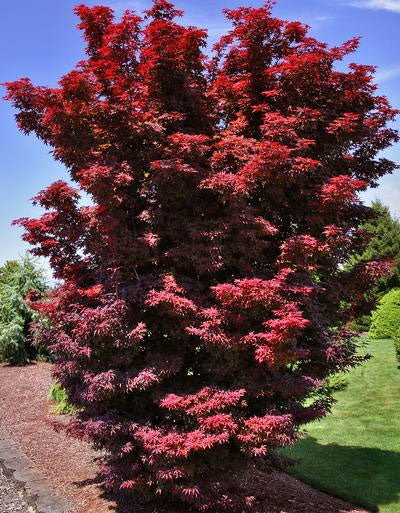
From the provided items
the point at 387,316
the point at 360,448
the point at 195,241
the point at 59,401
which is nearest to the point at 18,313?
the point at 59,401

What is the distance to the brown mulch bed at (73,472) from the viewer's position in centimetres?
605

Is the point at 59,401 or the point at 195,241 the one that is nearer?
the point at 195,241

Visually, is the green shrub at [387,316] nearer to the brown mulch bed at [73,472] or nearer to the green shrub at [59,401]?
the green shrub at [59,401]

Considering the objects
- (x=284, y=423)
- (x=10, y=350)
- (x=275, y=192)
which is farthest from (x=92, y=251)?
(x=10, y=350)

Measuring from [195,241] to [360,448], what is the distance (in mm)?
5828

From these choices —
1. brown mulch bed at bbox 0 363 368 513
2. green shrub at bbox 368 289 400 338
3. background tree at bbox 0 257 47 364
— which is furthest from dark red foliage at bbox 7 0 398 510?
green shrub at bbox 368 289 400 338

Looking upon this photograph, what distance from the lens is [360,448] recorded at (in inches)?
342

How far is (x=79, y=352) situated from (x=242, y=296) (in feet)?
6.05

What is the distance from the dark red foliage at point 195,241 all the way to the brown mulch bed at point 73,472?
0.68 m

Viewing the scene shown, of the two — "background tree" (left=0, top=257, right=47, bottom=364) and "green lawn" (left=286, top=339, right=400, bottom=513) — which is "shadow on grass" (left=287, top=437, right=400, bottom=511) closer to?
"green lawn" (left=286, top=339, right=400, bottom=513)

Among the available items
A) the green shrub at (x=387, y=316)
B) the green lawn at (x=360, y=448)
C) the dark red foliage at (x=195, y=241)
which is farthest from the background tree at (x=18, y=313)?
the green shrub at (x=387, y=316)

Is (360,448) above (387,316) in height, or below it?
below

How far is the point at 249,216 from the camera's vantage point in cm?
498

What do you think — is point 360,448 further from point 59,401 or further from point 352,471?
point 59,401
